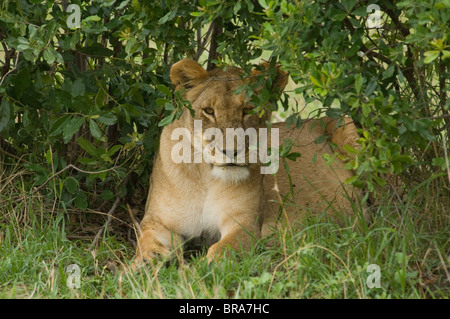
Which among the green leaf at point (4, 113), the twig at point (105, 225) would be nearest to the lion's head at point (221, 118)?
the twig at point (105, 225)

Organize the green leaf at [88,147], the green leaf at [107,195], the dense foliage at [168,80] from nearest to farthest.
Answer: the dense foliage at [168,80] → the green leaf at [88,147] → the green leaf at [107,195]

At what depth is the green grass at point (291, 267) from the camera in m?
3.57

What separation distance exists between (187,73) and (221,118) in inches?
15.8

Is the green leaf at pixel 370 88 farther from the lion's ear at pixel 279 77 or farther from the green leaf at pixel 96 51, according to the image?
the green leaf at pixel 96 51

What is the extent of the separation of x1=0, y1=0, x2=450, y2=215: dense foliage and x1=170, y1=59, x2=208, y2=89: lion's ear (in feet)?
0.37

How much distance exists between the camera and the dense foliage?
3600 millimetres

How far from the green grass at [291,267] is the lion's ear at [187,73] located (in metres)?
1.06

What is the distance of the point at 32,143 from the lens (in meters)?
5.16

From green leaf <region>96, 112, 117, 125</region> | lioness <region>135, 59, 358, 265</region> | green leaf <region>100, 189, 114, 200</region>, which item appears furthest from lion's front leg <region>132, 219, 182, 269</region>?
green leaf <region>96, 112, 117, 125</region>

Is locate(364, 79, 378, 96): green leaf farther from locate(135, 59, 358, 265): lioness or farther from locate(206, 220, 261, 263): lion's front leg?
locate(206, 220, 261, 263): lion's front leg

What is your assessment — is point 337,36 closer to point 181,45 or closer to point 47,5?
point 181,45

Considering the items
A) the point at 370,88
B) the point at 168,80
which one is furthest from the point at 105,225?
the point at 370,88

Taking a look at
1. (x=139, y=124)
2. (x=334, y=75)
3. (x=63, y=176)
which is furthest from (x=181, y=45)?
(x=334, y=75)

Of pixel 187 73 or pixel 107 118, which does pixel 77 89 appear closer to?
pixel 107 118
